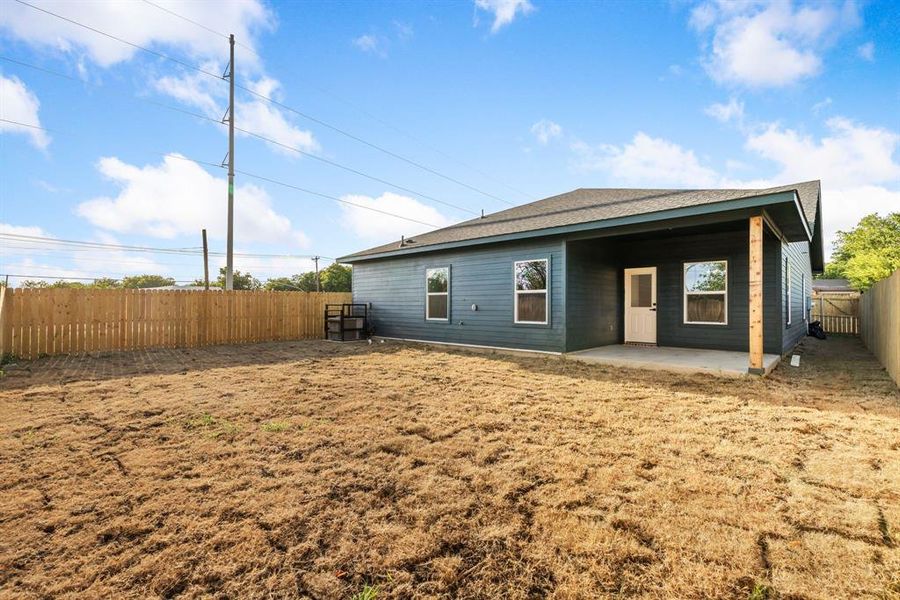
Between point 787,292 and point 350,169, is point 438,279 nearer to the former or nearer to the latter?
point 787,292

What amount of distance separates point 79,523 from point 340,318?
9.57 meters

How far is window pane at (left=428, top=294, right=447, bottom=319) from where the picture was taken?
9984 mm

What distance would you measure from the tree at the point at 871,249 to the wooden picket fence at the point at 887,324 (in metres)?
10.8

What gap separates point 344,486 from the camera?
2416 millimetres

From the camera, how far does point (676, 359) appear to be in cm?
685

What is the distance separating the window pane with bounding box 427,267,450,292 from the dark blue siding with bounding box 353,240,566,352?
0.16 metres

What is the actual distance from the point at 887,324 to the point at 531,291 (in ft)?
18.6

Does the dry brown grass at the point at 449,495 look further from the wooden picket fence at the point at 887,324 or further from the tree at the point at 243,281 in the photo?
the tree at the point at 243,281

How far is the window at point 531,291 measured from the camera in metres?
8.05

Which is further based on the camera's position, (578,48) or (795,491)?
(578,48)

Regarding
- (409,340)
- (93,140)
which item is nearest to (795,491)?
(409,340)

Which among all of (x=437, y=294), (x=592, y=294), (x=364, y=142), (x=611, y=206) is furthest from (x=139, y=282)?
(x=611, y=206)

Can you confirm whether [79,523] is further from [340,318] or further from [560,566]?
[340,318]

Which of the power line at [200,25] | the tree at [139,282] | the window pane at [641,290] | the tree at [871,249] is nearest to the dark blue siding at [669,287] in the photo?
the window pane at [641,290]
